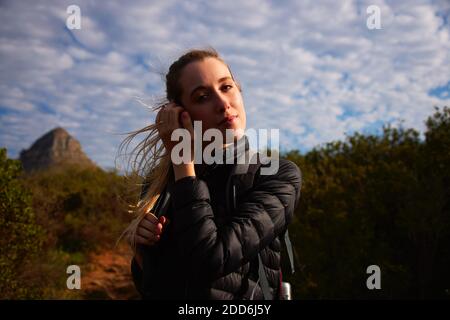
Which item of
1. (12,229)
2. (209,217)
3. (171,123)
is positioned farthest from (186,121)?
(12,229)

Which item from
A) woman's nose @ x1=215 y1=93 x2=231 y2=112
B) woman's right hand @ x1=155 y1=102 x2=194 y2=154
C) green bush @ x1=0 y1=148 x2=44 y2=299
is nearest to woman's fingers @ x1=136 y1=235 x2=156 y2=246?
woman's right hand @ x1=155 y1=102 x2=194 y2=154

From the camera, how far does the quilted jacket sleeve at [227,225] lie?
5.09 ft

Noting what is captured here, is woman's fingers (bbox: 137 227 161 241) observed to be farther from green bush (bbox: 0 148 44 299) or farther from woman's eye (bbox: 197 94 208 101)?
green bush (bbox: 0 148 44 299)

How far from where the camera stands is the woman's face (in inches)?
77.5

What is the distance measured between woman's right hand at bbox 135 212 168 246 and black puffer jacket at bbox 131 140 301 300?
54mm

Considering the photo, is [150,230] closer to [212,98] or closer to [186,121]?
[186,121]

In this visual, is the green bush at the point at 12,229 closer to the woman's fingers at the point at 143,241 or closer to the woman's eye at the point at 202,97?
the woman's eye at the point at 202,97

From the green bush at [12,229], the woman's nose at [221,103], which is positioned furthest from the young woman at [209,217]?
the green bush at [12,229]

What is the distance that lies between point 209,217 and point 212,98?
2.03 ft

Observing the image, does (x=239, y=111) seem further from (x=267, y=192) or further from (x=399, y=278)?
(x=399, y=278)

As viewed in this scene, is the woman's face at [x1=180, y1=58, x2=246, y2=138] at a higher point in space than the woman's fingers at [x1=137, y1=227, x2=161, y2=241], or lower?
higher

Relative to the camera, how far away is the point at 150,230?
1715mm
